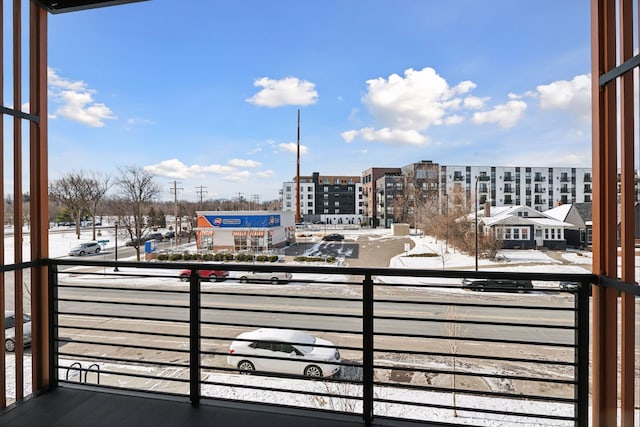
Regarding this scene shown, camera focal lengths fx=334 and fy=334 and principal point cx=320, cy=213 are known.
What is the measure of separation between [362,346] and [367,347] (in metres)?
0.06

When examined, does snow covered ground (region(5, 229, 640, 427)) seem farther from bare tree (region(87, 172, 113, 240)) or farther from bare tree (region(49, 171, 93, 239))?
bare tree (region(87, 172, 113, 240))

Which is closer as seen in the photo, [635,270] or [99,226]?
[635,270]

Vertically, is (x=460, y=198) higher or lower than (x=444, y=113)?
lower

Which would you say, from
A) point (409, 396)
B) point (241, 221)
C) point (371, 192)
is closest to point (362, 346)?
point (409, 396)

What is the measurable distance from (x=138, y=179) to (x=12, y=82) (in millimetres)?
15551

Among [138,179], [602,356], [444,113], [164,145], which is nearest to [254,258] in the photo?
[138,179]

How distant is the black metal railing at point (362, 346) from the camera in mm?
1327

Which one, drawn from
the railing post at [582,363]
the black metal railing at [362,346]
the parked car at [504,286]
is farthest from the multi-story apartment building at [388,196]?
the railing post at [582,363]

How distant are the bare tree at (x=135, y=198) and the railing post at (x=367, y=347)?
→ 12.2 m

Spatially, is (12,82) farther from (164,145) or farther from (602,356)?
(164,145)

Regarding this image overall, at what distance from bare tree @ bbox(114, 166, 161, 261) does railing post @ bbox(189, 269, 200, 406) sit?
11.6 m

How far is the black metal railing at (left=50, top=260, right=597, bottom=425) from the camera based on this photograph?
1327 millimetres

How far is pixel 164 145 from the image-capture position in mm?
19484

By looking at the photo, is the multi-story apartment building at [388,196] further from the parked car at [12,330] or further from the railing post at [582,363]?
the parked car at [12,330]
